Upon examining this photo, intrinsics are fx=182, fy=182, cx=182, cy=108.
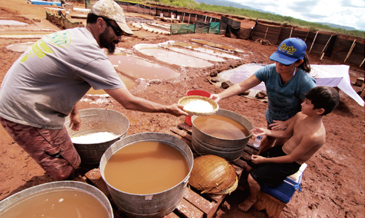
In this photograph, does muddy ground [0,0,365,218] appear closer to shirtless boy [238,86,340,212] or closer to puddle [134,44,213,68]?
shirtless boy [238,86,340,212]

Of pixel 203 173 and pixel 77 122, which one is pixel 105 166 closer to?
pixel 77 122

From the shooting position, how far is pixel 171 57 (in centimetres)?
953

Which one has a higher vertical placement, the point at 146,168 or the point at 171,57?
the point at 146,168

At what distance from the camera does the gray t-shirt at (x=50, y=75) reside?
1604 mm

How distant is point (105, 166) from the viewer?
2.02 meters

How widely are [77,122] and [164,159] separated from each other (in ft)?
4.33

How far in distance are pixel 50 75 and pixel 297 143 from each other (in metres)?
Answer: 2.85

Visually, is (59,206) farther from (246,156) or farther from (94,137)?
(246,156)

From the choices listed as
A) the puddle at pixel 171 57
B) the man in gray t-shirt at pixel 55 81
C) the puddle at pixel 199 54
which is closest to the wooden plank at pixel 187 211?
the man in gray t-shirt at pixel 55 81

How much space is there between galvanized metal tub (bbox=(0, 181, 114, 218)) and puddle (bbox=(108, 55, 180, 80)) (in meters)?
5.30

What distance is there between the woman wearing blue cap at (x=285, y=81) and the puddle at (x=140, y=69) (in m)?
4.40

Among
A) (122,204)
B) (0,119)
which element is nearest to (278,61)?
(122,204)

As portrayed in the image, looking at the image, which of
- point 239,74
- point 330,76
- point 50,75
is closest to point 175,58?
point 239,74

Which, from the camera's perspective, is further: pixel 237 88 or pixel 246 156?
pixel 237 88
